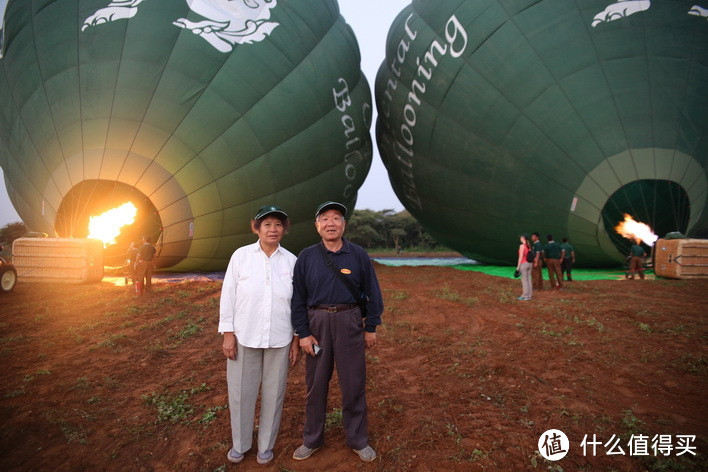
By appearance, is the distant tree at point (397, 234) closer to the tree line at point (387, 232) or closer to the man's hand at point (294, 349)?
the tree line at point (387, 232)

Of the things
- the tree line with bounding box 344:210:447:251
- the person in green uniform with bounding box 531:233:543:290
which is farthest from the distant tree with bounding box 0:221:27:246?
the person in green uniform with bounding box 531:233:543:290

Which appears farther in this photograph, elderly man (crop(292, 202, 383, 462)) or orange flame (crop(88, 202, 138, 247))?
orange flame (crop(88, 202, 138, 247))

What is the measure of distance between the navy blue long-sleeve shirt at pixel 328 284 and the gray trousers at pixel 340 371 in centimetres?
7

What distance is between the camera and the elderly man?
7.72 ft

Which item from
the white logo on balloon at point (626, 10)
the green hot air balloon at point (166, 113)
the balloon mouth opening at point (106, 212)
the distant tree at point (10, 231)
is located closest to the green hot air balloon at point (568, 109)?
the white logo on balloon at point (626, 10)

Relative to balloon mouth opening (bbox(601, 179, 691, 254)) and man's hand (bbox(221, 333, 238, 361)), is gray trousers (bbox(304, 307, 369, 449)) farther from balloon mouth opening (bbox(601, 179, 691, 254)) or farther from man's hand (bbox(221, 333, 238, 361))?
balloon mouth opening (bbox(601, 179, 691, 254))

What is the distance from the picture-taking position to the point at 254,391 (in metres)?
2.42

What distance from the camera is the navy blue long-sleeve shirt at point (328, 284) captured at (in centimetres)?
236

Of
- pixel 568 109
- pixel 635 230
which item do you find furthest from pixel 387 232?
pixel 568 109

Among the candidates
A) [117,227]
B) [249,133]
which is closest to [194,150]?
[249,133]

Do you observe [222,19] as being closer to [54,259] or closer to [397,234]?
[54,259]

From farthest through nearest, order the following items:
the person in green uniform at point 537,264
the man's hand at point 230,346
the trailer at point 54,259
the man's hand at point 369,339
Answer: the person in green uniform at point 537,264, the trailer at point 54,259, the man's hand at point 369,339, the man's hand at point 230,346

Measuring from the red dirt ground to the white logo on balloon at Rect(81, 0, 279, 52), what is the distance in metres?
5.71

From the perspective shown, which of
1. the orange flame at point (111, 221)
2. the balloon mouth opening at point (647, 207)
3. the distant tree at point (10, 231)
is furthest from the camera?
the distant tree at point (10, 231)
